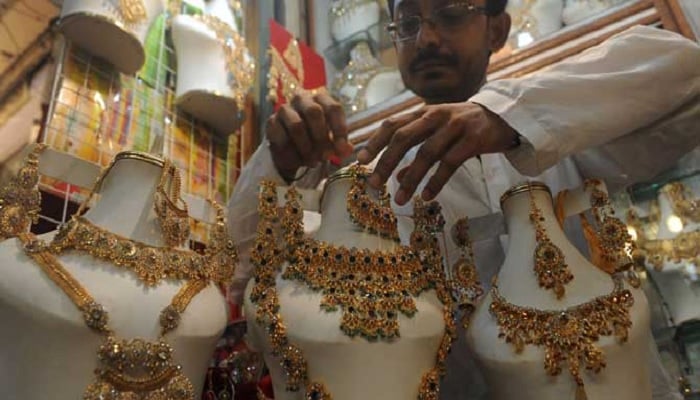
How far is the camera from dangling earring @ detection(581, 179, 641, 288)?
60cm

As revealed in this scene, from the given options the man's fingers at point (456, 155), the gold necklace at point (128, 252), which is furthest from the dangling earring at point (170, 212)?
the man's fingers at point (456, 155)

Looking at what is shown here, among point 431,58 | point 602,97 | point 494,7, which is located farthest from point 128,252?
point 494,7

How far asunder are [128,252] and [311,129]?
0.25m

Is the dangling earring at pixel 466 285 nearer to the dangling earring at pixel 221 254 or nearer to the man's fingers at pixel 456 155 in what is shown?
the man's fingers at pixel 456 155

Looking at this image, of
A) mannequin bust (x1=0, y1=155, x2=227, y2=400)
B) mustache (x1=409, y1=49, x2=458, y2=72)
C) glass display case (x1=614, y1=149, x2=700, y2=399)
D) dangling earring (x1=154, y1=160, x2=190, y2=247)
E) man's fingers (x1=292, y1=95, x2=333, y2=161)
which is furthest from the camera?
glass display case (x1=614, y1=149, x2=700, y2=399)

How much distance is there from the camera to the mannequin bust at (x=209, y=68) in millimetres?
1471

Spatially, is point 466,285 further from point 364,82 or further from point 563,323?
point 364,82

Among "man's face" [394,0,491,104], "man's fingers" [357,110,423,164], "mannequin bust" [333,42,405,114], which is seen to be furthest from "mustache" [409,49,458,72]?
"mannequin bust" [333,42,405,114]

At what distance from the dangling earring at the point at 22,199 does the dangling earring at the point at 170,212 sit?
0.11 m

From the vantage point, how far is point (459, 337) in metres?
0.69

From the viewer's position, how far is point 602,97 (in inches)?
26.6

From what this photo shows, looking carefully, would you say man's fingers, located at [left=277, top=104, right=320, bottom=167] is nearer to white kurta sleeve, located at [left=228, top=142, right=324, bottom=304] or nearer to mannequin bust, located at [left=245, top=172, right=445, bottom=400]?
white kurta sleeve, located at [left=228, top=142, right=324, bottom=304]

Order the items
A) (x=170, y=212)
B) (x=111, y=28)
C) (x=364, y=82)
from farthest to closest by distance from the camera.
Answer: (x=364, y=82), (x=111, y=28), (x=170, y=212)

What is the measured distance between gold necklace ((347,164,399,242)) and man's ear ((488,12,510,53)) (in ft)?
2.14
